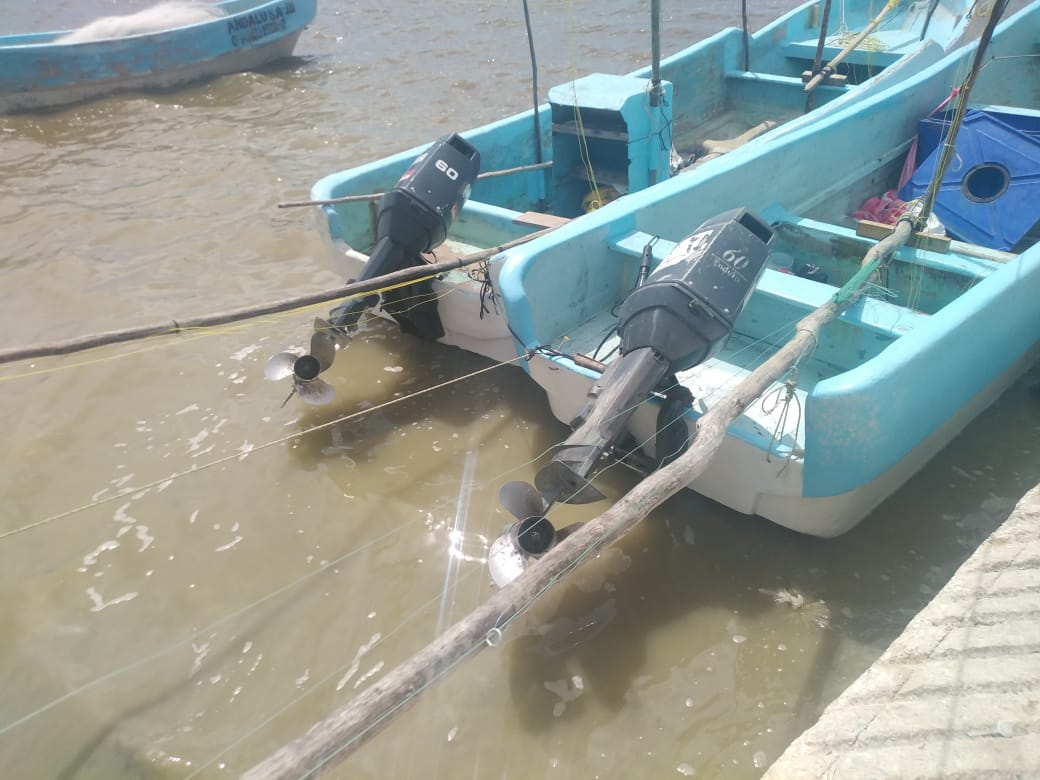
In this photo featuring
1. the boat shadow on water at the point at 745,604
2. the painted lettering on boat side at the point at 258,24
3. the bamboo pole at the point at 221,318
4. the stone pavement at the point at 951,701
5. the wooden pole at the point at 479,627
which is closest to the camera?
the wooden pole at the point at 479,627

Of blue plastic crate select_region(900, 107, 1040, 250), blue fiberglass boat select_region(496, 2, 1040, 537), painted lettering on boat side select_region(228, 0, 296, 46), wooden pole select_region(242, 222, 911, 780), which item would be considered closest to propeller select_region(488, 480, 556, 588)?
blue fiberglass boat select_region(496, 2, 1040, 537)

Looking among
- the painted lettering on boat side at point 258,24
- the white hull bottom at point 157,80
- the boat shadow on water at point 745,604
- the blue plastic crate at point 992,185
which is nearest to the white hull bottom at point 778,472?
the boat shadow on water at point 745,604

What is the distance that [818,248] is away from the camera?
4.11m

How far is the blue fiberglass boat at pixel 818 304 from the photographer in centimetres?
271

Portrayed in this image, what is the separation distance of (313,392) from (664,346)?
73.8 inches

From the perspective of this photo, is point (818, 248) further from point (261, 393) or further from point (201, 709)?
point (201, 709)

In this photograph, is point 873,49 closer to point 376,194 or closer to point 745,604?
point 376,194

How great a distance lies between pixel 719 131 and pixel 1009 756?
5.91 meters

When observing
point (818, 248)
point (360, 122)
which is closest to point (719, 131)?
point (818, 248)

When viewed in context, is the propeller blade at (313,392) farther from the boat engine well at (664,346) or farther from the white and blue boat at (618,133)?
the boat engine well at (664,346)

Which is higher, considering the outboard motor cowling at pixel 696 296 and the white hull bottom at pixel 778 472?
the outboard motor cowling at pixel 696 296

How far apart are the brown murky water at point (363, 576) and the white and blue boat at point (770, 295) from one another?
0.90ft

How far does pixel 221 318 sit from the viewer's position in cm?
301

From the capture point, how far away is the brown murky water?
8.21 ft
